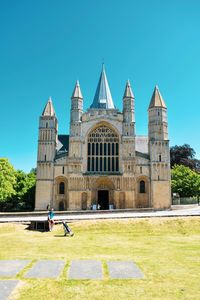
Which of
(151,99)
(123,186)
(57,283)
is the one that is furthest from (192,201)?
(57,283)

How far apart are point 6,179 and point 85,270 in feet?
115

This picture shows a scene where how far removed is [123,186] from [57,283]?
119 feet

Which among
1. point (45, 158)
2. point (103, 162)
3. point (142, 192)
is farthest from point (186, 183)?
point (45, 158)

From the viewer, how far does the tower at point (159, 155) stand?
142ft

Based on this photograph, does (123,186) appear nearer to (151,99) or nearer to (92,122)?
(92,122)

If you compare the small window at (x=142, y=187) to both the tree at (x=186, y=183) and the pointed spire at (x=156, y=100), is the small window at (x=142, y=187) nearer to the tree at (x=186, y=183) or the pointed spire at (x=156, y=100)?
the tree at (x=186, y=183)

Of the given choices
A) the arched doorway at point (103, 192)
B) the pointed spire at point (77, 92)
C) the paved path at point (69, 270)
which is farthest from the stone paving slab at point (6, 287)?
the pointed spire at point (77, 92)

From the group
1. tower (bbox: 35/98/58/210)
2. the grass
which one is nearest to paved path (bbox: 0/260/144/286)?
the grass

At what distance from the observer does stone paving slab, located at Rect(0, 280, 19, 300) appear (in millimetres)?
6379

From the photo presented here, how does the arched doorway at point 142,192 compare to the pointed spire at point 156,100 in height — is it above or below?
below

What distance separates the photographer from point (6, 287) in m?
6.89

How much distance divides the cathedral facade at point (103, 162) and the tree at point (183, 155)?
1933 cm

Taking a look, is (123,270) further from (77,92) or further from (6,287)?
(77,92)

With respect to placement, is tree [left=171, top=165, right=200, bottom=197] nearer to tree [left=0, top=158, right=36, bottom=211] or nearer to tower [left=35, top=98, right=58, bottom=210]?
tower [left=35, top=98, right=58, bottom=210]
